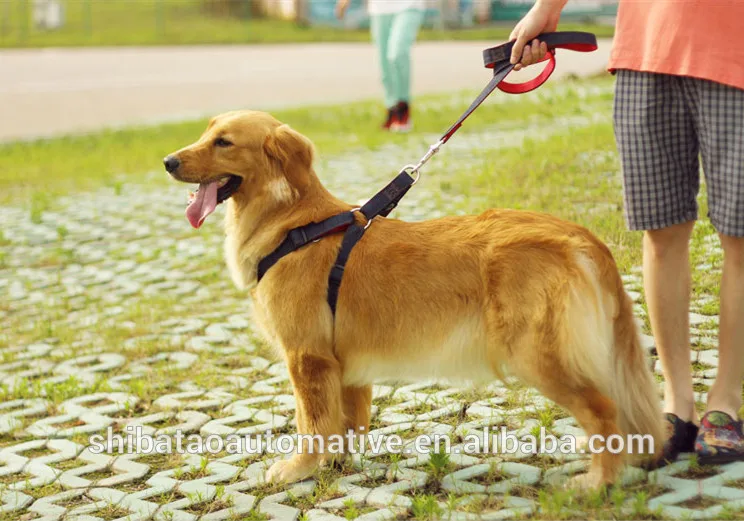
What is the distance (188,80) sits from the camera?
65.3ft

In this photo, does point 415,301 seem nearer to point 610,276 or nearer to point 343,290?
point 343,290

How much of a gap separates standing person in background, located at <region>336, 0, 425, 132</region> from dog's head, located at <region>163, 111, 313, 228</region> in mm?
7382

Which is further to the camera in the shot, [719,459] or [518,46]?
[518,46]

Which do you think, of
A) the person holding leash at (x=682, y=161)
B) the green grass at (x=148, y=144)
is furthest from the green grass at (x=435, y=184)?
the person holding leash at (x=682, y=161)

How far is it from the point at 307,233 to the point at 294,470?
37.3 inches

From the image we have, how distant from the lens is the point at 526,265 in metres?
3.48

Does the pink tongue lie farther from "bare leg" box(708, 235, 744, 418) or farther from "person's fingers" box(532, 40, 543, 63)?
"bare leg" box(708, 235, 744, 418)

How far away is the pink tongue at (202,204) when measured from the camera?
3.93 meters

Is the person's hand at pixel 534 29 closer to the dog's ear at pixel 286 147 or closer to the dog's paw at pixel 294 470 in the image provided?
the dog's ear at pixel 286 147

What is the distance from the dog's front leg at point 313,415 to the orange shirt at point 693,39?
1.65 meters

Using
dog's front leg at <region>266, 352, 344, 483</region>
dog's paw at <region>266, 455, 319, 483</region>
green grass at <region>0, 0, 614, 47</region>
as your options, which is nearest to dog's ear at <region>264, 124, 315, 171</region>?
dog's front leg at <region>266, 352, 344, 483</region>

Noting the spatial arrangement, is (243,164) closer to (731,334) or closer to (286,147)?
(286,147)

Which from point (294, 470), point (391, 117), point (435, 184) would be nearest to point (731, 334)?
point (294, 470)

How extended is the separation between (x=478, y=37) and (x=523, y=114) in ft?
55.3
